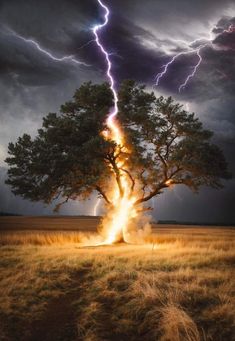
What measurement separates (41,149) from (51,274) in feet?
57.6

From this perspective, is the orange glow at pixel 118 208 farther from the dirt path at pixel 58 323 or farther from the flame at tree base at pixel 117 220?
the dirt path at pixel 58 323

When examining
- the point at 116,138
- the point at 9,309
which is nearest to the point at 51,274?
the point at 9,309

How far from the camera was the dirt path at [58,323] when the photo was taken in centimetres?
1001

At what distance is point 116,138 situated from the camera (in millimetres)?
30688

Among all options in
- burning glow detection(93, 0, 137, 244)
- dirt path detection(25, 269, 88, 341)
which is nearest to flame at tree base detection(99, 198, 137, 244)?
burning glow detection(93, 0, 137, 244)

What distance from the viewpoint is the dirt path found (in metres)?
10.0

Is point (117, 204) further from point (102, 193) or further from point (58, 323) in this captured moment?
point (58, 323)

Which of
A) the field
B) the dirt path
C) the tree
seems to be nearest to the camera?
the field

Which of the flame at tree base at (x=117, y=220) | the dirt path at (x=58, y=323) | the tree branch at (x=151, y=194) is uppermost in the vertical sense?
the tree branch at (x=151, y=194)

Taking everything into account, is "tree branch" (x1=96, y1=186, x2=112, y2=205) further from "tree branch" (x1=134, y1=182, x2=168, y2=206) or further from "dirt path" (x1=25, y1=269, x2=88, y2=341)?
"dirt path" (x1=25, y1=269, x2=88, y2=341)

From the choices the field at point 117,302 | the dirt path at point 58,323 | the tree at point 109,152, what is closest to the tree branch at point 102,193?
the tree at point 109,152

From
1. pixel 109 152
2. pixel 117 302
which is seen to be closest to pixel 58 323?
pixel 117 302

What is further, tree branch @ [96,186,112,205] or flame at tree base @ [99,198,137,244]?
tree branch @ [96,186,112,205]

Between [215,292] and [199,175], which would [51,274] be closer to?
[215,292]
